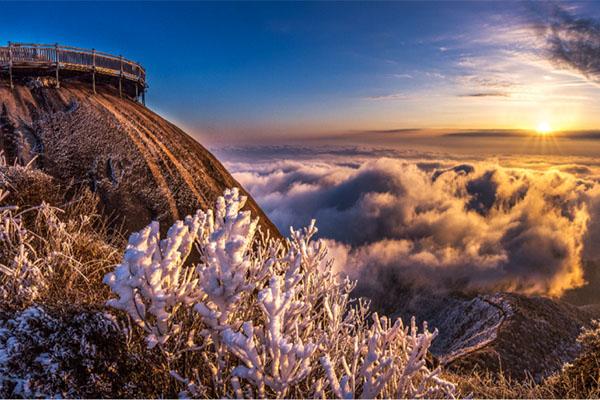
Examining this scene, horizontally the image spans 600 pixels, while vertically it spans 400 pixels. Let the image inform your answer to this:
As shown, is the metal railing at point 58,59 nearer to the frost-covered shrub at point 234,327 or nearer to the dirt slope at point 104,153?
the dirt slope at point 104,153

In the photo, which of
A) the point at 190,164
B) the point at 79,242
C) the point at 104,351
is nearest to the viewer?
the point at 104,351

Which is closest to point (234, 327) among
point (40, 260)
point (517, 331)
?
point (40, 260)

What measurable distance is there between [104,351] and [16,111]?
14.6 m

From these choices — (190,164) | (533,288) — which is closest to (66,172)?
(190,164)

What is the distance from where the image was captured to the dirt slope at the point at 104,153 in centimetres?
1455

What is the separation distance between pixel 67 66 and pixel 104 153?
161 inches

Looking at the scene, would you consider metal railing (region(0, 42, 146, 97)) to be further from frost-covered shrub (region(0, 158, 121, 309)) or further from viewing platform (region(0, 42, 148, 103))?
frost-covered shrub (region(0, 158, 121, 309))

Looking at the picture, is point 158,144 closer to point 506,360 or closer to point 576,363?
point 576,363

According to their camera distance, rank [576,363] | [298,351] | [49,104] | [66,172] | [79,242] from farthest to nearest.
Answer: [49,104], [66,172], [576,363], [79,242], [298,351]

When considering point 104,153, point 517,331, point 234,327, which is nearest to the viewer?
point 234,327

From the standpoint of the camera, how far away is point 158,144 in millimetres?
16703

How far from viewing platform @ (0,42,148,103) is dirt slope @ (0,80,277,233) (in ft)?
1.63

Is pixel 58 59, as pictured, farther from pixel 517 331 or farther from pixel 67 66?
pixel 517 331

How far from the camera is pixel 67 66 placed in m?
16.8
